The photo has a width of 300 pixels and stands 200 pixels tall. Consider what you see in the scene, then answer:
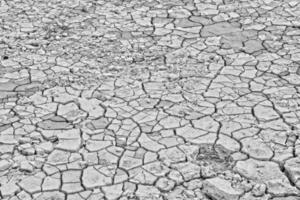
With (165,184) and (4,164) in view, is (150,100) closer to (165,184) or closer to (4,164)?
(165,184)

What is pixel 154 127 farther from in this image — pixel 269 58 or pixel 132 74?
pixel 269 58

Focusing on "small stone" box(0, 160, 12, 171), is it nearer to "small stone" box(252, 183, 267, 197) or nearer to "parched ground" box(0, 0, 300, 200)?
"parched ground" box(0, 0, 300, 200)

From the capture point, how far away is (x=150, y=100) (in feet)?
17.3

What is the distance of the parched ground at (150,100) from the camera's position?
426 centimetres

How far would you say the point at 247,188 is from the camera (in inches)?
162

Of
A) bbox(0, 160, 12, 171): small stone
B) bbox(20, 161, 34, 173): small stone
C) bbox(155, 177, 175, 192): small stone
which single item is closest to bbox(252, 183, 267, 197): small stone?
bbox(155, 177, 175, 192): small stone

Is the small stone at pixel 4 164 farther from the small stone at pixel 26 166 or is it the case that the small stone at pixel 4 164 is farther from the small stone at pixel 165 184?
the small stone at pixel 165 184

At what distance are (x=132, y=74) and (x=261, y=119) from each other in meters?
1.47

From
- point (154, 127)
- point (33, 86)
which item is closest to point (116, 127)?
point (154, 127)

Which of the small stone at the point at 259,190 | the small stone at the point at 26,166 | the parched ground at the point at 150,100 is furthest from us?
the small stone at the point at 26,166

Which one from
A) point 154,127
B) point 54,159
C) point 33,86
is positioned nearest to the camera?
point 54,159

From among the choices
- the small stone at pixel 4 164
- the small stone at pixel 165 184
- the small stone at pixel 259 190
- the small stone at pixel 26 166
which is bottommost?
the small stone at pixel 4 164

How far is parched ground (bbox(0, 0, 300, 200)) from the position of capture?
4258 mm

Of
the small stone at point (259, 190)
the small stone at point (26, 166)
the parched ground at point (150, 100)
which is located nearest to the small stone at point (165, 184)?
the parched ground at point (150, 100)
